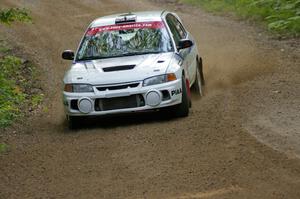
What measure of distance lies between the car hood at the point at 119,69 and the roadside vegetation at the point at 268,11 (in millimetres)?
8476

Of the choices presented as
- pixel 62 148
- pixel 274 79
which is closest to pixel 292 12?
pixel 274 79

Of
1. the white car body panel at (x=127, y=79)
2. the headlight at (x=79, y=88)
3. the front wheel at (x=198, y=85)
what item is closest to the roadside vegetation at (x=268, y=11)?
the front wheel at (x=198, y=85)

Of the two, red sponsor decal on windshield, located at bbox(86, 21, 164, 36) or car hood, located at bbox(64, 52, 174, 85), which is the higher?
red sponsor decal on windshield, located at bbox(86, 21, 164, 36)

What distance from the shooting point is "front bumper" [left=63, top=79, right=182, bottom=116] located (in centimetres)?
1039

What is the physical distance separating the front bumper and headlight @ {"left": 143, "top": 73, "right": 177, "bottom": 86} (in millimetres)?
60

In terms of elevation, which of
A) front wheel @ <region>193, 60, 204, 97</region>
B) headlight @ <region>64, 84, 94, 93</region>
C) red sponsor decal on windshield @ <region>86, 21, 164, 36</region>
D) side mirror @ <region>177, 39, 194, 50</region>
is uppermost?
red sponsor decal on windshield @ <region>86, 21, 164, 36</region>

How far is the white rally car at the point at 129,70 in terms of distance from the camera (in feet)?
34.2

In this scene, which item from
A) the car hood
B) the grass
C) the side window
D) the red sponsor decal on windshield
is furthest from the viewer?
the side window

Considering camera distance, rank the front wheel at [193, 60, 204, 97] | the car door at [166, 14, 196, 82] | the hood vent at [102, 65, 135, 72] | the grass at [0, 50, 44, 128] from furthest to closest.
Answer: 1. the front wheel at [193, 60, 204, 97]
2. the car door at [166, 14, 196, 82]
3. the hood vent at [102, 65, 135, 72]
4. the grass at [0, 50, 44, 128]

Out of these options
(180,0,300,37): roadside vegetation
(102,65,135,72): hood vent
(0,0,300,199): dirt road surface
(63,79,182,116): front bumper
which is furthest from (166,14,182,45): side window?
(180,0,300,37): roadside vegetation

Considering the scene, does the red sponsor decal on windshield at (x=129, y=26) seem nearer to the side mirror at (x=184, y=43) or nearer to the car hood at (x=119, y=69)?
the side mirror at (x=184, y=43)

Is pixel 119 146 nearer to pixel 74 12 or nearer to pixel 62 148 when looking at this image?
pixel 62 148

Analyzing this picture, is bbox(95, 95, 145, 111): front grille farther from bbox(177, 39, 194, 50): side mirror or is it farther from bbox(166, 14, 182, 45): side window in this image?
bbox(166, 14, 182, 45): side window

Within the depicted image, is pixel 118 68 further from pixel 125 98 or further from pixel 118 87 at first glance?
pixel 125 98
